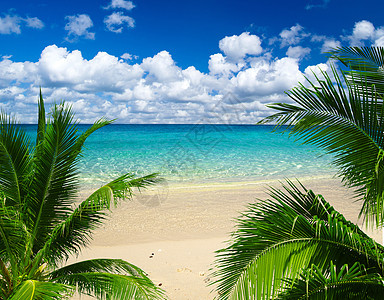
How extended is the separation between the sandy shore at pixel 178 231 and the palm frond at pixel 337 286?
9.34 feet

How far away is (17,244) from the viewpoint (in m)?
3.37

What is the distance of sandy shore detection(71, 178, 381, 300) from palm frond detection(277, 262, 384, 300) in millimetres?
2848

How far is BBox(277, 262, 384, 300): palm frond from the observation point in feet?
7.66

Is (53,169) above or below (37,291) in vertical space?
above

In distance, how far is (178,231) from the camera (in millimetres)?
8062

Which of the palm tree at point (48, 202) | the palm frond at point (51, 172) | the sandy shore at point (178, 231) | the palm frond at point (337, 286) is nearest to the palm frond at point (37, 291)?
the palm tree at point (48, 202)

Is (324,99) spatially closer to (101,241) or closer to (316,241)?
(316,241)

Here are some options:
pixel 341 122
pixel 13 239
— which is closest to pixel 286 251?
pixel 341 122

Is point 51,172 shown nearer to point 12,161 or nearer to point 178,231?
point 12,161

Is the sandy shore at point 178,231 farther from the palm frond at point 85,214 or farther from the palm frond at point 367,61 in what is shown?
the palm frond at point 367,61

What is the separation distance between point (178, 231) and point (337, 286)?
589 centimetres

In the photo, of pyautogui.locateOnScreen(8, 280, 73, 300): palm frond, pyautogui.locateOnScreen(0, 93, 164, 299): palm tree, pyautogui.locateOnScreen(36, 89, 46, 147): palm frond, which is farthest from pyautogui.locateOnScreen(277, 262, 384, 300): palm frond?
pyautogui.locateOnScreen(36, 89, 46, 147): palm frond

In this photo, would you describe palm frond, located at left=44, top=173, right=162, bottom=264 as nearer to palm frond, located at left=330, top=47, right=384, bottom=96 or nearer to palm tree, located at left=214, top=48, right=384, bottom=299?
palm tree, located at left=214, top=48, right=384, bottom=299

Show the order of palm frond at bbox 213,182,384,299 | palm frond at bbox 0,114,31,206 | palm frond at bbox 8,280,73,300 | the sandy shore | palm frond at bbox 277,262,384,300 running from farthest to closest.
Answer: the sandy shore, palm frond at bbox 0,114,31,206, palm frond at bbox 213,182,384,299, palm frond at bbox 8,280,73,300, palm frond at bbox 277,262,384,300
